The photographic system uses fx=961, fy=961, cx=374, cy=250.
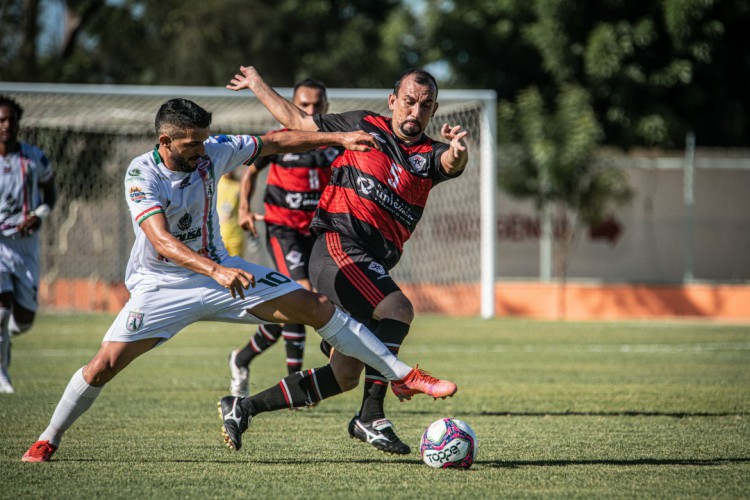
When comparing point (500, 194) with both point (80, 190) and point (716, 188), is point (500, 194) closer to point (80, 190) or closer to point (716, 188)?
point (716, 188)

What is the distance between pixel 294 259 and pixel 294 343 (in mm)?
711

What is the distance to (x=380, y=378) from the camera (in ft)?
19.4

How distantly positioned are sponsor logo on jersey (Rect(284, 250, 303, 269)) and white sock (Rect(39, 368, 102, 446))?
2.81 meters

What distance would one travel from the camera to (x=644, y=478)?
16.7 ft

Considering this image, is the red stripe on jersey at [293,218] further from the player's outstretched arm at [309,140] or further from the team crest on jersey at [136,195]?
the team crest on jersey at [136,195]

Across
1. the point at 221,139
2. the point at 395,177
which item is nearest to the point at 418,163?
the point at 395,177

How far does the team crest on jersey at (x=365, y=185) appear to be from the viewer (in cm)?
608

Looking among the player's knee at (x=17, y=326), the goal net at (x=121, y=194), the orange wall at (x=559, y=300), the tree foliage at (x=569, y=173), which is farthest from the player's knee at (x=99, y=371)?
the tree foliage at (x=569, y=173)

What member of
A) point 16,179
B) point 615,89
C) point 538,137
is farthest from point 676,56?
point 16,179

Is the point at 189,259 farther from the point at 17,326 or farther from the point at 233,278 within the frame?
the point at 17,326

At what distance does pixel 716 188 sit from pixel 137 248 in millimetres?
15634

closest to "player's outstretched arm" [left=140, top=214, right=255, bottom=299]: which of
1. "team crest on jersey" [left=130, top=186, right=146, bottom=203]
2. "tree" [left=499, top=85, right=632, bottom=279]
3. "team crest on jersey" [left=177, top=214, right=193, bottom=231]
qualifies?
"team crest on jersey" [left=130, top=186, right=146, bottom=203]

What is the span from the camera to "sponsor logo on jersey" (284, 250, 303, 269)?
809 centimetres

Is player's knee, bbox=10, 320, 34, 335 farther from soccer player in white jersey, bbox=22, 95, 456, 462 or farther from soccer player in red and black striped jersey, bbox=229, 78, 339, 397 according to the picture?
soccer player in white jersey, bbox=22, 95, 456, 462
